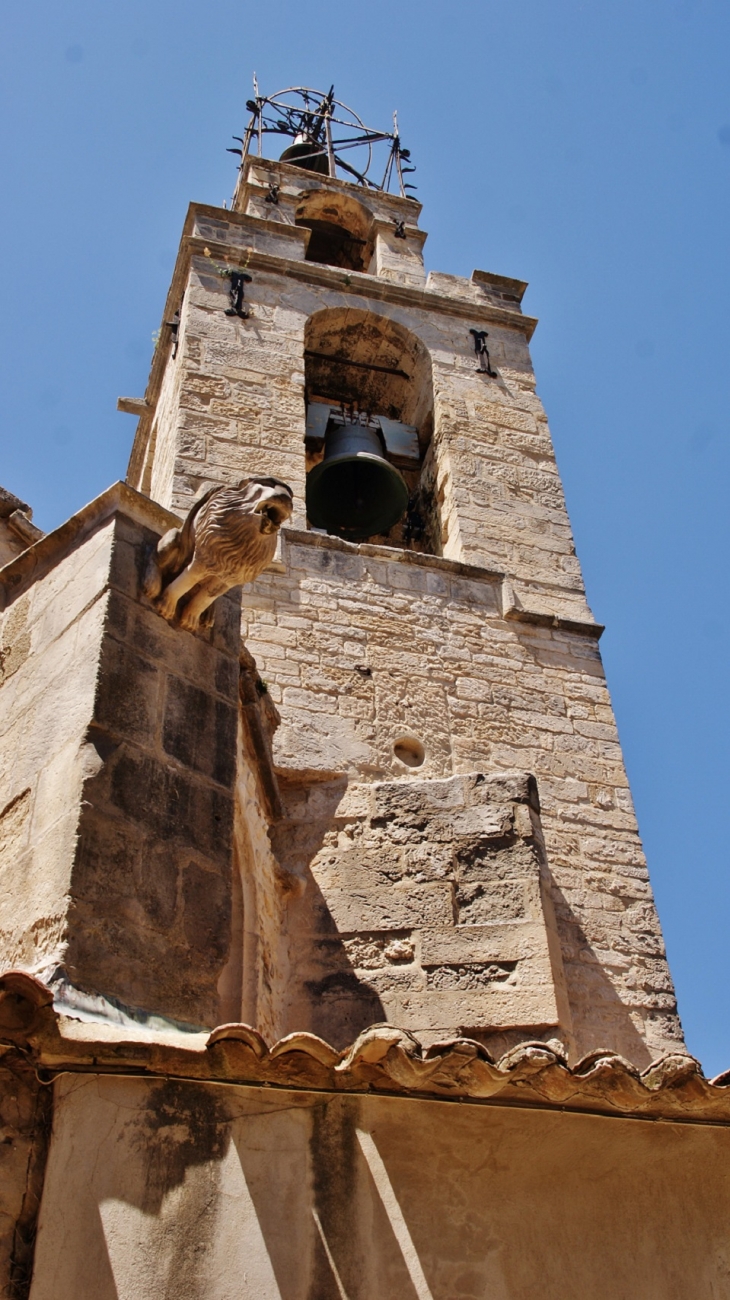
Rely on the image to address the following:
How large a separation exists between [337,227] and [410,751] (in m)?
6.28

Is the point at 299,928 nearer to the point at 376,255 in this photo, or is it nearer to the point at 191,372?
the point at 191,372

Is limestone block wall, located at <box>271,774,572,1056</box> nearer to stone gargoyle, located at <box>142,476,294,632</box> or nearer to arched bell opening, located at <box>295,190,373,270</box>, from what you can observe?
stone gargoyle, located at <box>142,476,294,632</box>

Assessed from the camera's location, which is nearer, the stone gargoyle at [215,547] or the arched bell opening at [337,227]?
the stone gargoyle at [215,547]

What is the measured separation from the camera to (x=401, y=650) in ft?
22.4

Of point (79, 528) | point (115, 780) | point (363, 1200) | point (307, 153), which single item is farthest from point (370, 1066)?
point (307, 153)

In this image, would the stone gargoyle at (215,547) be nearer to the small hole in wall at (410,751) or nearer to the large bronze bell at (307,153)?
the small hole in wall at (410,751)

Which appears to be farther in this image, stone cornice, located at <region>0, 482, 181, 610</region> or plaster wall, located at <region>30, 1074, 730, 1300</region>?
stone cornice, located at <region>0, 482, 181, 610</region>

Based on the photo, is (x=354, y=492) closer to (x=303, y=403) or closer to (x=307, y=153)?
(x=303, y=403)

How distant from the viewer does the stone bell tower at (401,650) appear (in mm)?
5125

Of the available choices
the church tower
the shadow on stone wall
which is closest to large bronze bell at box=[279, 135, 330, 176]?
the church tower

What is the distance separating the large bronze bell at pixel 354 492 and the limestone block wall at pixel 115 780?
12.9 ft

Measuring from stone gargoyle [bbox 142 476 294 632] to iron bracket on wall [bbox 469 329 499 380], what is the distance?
5.66 meters

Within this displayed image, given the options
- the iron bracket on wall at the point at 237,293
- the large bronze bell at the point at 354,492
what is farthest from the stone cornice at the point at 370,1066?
the iron bracket on wall at the point at 237,293

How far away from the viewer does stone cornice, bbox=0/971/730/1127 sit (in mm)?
2895
